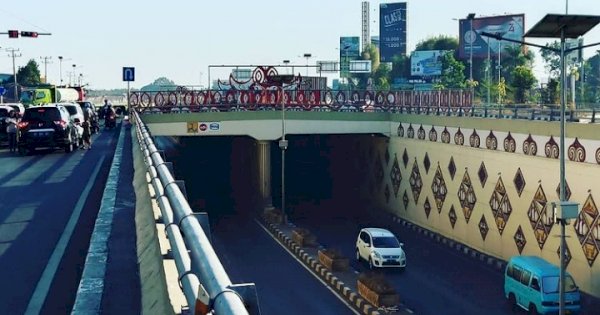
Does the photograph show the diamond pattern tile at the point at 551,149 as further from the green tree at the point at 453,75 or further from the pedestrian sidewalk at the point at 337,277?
the green tree at the point at 453,75

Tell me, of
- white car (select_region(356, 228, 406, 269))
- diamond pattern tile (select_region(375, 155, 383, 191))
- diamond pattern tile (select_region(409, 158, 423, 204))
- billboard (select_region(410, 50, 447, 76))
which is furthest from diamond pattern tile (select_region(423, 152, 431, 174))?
billboard (select_region(410, 50, 447, 76))

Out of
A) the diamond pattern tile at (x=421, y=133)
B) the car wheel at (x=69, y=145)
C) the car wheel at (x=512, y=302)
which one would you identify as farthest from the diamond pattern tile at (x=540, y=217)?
the car wheel at (x=69, y=145)

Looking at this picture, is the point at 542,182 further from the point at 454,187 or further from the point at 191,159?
the point at 191,159

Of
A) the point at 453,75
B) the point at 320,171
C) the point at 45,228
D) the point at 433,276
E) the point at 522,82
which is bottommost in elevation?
the point at 433,276

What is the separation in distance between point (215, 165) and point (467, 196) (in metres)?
34.8

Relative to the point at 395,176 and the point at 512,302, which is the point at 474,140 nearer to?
the point at 395,176

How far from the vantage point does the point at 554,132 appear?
33.9 metres

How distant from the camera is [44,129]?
28609mm

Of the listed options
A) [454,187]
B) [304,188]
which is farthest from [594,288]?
[304,188]

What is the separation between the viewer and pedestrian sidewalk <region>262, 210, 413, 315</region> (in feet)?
97.9

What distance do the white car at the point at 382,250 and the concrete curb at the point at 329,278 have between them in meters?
2.74

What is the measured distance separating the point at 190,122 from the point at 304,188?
52.7ft

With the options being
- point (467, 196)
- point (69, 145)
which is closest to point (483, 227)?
point (467, 196)

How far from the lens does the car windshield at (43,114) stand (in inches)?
1147
